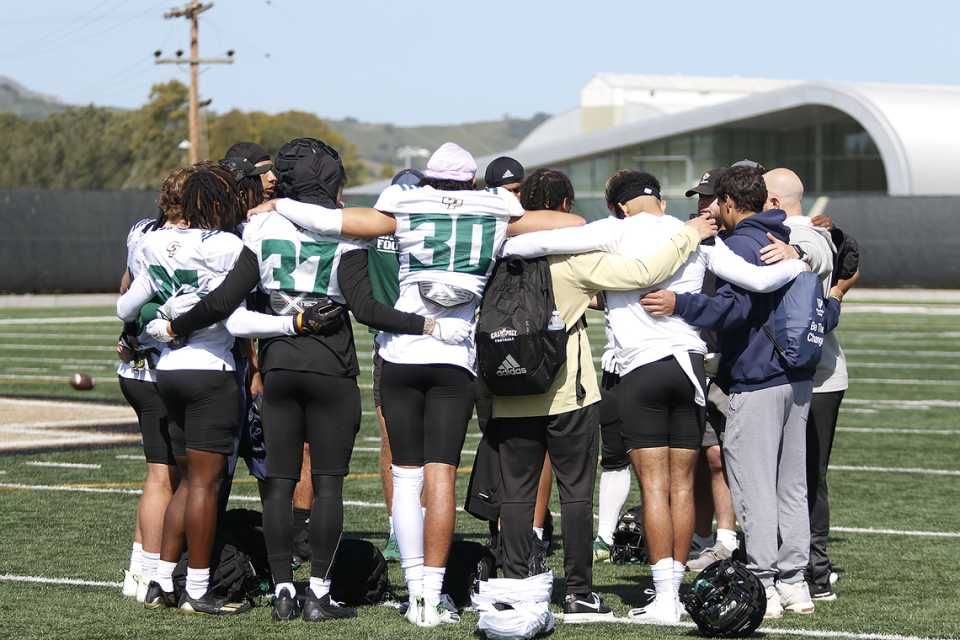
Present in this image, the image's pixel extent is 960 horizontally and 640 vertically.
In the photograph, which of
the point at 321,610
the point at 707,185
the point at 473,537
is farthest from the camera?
the point at 473,537

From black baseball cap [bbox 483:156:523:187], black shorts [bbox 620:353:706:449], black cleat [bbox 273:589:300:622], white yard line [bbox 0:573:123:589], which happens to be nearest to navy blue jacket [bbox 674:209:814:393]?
black shorts [bbox 620:353:706:449]

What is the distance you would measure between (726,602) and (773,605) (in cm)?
52

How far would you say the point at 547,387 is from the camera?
15.3ft

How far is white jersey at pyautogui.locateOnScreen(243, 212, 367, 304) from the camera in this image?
4.73 meters

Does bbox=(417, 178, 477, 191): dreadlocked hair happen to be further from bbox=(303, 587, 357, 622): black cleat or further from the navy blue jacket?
bbox=(303, 587, 357, 622): black cleat

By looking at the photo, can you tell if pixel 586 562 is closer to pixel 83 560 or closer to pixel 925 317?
pixel 83 560

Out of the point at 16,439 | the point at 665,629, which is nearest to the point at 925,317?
the point at 16,439

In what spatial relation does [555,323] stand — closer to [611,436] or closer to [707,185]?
[707,185]

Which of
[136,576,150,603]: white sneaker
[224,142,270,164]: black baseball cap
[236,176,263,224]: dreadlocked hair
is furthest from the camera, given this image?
[224,142,270,164]: black baseball cap

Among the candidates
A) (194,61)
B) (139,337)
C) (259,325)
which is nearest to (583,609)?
(259,325)

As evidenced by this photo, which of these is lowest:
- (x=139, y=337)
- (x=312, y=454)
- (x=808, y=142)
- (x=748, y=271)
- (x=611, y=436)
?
(x=611, y=436)

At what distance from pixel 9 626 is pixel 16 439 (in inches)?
233

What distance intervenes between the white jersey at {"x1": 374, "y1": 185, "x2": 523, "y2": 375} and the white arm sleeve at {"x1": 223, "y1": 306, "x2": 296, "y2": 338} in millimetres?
442

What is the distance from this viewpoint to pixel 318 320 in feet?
15.4
